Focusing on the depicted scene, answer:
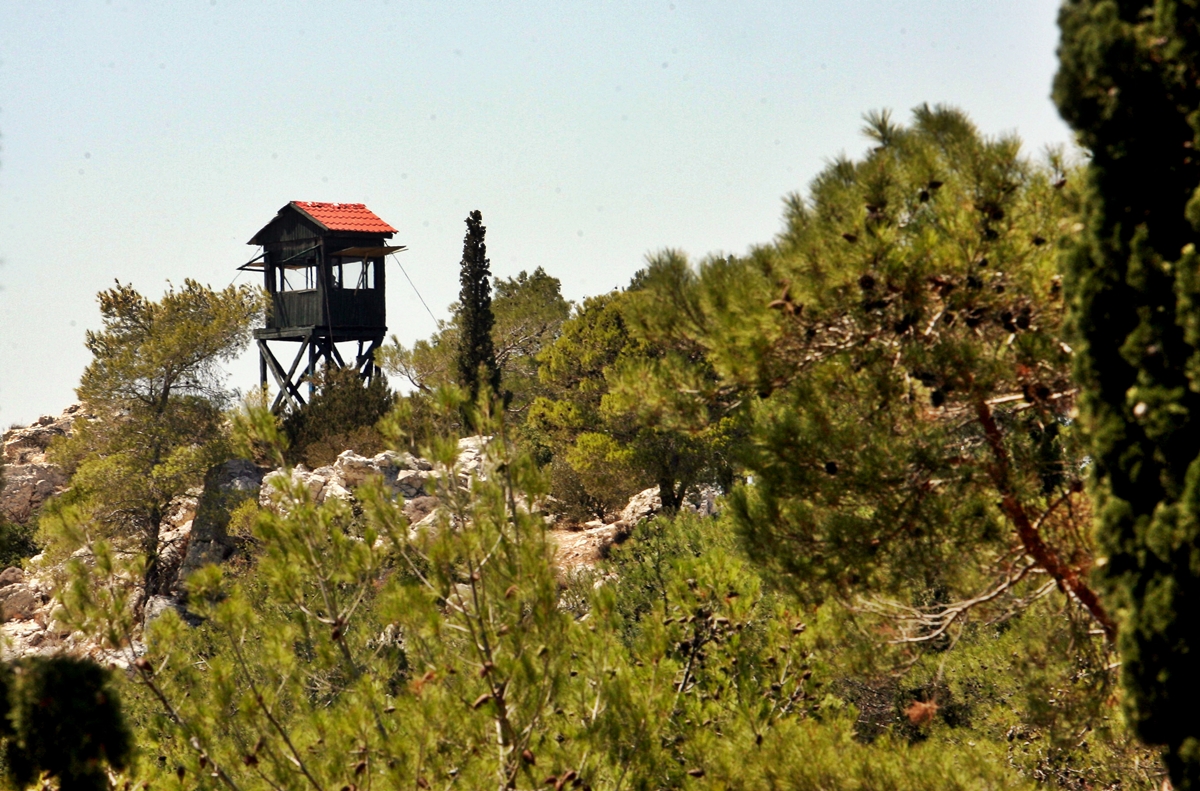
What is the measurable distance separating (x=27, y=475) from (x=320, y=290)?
1077 centimetres

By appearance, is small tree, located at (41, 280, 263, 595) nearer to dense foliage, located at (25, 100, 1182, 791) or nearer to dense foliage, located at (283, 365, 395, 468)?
dense foliage, located at (283, 365, 395, 468)

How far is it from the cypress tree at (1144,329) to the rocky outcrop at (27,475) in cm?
3263

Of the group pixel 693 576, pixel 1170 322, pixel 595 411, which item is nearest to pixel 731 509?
pixel 693 576

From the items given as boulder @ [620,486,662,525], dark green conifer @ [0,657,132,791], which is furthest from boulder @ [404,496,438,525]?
dark green conifer @ [0,657,132,791]

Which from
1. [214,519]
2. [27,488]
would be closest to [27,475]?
[27,488]

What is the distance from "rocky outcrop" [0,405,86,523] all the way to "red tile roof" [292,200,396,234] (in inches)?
355

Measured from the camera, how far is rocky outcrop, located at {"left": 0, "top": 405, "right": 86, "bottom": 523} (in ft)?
116

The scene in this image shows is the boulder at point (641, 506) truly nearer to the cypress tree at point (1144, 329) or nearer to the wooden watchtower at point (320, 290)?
the wooden watchtower at point (320, 290)

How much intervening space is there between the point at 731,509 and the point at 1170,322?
3.71 m

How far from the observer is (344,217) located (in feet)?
119

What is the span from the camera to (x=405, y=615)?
21.7 ft

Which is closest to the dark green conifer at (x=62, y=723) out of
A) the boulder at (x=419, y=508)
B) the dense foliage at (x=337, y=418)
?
the boulder at (x=419, y=508)

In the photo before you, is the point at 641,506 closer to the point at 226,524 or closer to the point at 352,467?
the point at 352,467

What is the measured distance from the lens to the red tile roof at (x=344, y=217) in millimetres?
35312
